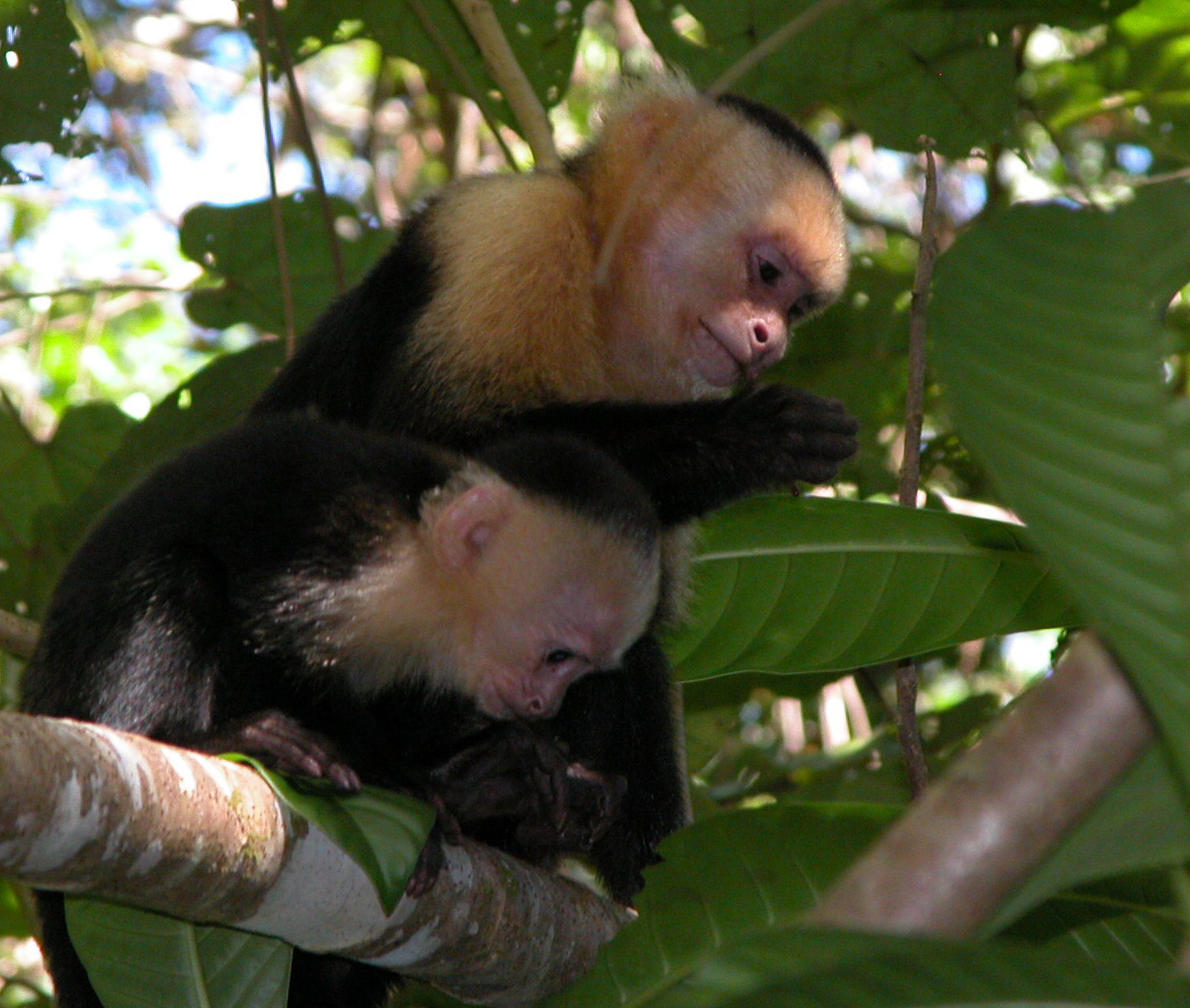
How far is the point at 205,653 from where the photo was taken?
236cm

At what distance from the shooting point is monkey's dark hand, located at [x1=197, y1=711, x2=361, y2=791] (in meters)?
2.12

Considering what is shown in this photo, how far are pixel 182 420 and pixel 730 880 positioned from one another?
2347mm

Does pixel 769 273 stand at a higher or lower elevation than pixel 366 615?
higher

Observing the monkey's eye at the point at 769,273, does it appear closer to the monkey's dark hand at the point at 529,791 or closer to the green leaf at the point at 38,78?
the monkey's dark hand at the point at 529,791

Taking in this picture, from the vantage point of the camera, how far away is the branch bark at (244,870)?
1416 millimetres

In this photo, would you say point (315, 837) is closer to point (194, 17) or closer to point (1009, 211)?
point (1009, 211)

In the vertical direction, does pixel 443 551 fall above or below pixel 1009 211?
below

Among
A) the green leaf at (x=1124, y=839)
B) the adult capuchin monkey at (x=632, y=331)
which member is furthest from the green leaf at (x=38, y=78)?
the green leaf at (x=1124, y=839)

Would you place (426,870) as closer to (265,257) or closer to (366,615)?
(366,615)

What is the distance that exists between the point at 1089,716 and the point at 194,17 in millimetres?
6484

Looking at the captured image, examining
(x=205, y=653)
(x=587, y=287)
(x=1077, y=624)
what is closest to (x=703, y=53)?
(x=587, y=287)

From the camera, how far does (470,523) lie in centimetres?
256

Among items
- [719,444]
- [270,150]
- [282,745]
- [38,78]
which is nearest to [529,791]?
[282,745]

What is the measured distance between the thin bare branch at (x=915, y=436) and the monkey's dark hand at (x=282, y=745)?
2.86 ft
